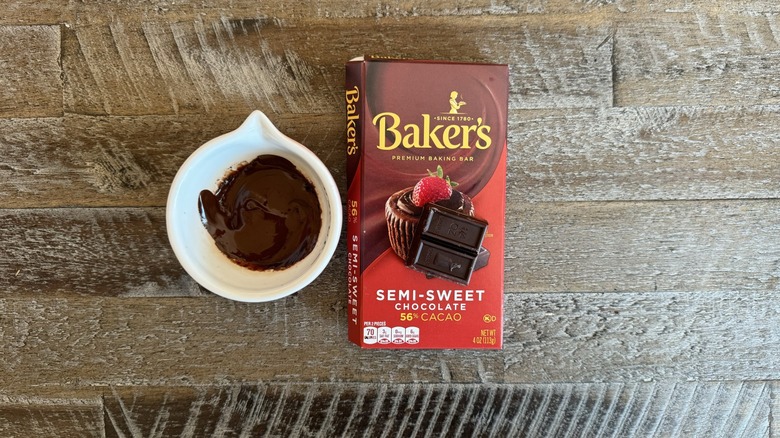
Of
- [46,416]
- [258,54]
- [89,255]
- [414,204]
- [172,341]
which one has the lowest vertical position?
[46,416]

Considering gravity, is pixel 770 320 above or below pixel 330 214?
below

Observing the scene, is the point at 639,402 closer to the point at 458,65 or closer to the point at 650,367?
the point at 650,367

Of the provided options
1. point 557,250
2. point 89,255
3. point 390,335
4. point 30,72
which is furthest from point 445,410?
point 30,72

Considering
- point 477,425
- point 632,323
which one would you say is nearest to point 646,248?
point 632,323

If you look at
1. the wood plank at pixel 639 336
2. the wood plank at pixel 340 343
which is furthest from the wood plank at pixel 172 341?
the wood plank at pixel 639 336

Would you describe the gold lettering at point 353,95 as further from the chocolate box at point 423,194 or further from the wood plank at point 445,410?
the wood plank at point 445,410

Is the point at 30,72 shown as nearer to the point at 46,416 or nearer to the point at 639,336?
the point at 46,416
